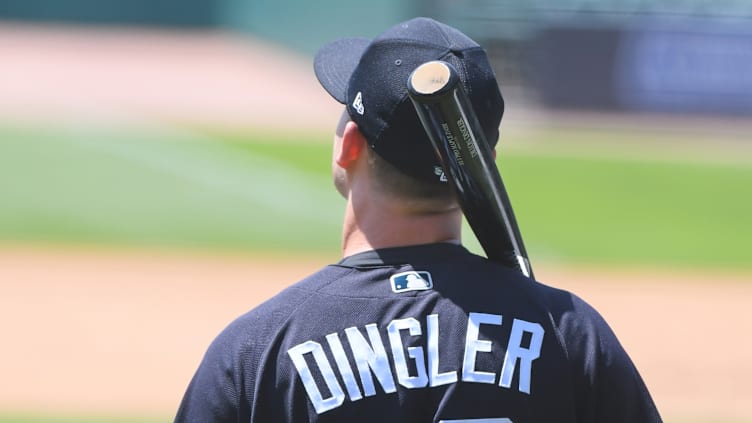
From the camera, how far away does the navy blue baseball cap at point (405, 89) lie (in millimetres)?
2457

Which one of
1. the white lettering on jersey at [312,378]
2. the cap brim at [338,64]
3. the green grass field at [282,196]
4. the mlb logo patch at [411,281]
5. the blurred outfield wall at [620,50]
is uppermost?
the blurred outfield wall at [620,50]

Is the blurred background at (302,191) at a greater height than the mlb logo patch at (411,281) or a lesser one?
greater

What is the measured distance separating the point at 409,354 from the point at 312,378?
0.20 m

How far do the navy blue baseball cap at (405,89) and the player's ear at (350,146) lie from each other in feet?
0.06

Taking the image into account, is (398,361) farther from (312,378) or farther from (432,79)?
(432,79)

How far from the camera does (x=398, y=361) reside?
2412mm

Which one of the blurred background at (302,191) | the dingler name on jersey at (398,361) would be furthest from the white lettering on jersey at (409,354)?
the blurred background at (302,191)

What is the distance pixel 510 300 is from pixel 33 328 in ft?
24.0

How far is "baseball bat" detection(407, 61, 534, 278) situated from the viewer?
2.24 m

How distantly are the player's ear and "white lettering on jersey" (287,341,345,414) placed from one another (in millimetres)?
390

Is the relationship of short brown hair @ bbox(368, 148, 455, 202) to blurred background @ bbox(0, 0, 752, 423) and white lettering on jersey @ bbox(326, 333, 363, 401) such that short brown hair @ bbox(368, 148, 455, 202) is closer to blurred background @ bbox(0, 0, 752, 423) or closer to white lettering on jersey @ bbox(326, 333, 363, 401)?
white lettering on jersey @ bbox(326, 333, 363, 401)

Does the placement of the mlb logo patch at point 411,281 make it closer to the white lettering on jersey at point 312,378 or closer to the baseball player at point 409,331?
the baseball player at point 409,331

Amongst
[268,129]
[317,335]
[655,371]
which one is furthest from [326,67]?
[268,129]

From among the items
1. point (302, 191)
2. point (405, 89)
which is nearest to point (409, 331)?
point (405, 89)
